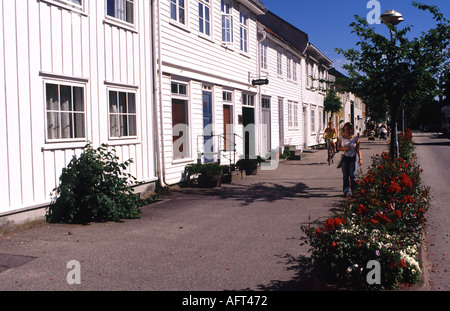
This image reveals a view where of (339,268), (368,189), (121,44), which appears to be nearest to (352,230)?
(339,268)

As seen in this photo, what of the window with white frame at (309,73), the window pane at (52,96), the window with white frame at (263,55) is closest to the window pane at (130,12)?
the window pane at (52,96)

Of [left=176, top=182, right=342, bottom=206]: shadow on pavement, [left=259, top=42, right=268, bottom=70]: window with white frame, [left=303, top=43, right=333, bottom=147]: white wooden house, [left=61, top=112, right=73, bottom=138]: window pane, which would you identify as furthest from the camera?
[left=303, top=43, right=333, bottom=147]: white wooden house

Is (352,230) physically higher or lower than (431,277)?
higher

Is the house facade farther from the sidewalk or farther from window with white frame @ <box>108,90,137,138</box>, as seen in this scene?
the sidewalk

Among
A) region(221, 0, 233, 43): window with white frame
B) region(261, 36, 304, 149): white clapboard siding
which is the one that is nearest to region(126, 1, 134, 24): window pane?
region(221, 0, 233, 43): window with white frame

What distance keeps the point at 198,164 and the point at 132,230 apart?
573 centimetres

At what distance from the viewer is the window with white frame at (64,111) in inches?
338

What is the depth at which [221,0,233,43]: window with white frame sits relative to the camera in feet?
53.1

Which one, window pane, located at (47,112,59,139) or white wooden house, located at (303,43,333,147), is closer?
window pane, located at (47,112,59,139)

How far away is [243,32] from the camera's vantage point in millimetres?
18125

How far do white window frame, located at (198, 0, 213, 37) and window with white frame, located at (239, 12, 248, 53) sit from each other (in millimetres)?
2795

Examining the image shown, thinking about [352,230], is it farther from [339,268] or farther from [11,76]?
[11,76]

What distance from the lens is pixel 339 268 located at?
4465mm

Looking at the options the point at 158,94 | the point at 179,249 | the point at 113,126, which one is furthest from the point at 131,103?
the point at 179,249
